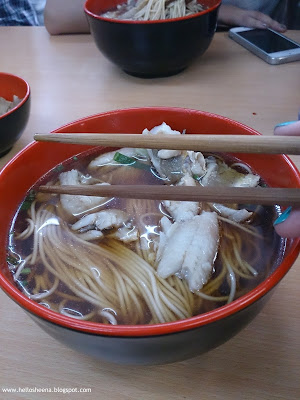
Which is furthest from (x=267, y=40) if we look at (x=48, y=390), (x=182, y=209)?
(x=48, y=390)

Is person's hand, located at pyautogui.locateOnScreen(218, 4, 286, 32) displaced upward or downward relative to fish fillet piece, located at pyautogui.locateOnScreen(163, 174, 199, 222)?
upward

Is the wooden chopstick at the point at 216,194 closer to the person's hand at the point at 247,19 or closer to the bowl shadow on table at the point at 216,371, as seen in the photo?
the bowl shadow on table at the point at 216,371

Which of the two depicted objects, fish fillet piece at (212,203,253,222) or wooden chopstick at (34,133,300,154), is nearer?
wooden chopstick at (34,133,300,154)

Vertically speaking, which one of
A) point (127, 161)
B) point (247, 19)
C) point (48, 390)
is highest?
point (247, 19)

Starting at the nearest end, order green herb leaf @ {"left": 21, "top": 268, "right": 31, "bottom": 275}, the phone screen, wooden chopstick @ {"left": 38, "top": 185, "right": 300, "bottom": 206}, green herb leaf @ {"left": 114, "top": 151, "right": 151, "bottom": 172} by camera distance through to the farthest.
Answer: wooden chopstick @ {"left": 38, "top": 185, "right": 300, "bottom": 206}, green herb leaf @ {"left": 21, "top": 268, "right": 31, "bottom": 275}, green herb leaf @ {"left": 114, "top": 151, "right": 151, "bottom": 172}, the phone screen

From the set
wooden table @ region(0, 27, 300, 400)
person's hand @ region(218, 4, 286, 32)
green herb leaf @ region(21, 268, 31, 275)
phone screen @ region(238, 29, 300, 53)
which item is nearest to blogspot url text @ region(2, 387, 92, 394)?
wooden table @ region(0, 27, 300, 400)

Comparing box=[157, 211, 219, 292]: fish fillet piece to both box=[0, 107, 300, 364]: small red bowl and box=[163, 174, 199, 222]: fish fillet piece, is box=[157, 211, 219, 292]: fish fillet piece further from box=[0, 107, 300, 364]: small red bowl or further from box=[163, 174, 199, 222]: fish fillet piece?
box=[0, 107, 300, 364]: small red bowl

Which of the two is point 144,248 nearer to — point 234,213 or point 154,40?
point 234,213

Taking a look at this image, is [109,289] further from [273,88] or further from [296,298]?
[273,88]
